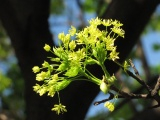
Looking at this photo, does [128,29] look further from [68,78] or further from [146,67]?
[146,67]

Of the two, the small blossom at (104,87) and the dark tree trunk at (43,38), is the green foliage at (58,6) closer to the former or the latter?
the dark tree trunk at (43,38)

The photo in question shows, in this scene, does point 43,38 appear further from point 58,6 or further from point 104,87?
point 58,6

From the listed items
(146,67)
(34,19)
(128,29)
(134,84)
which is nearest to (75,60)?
(128,29)

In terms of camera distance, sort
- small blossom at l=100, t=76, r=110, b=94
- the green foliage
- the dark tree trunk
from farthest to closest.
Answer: the green foliage, the dark tree trunk, small blossom at l=100, t=76, r=110, b=94

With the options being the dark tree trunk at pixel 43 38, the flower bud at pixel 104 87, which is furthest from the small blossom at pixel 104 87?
the dark tree trunk at pixel 43 38

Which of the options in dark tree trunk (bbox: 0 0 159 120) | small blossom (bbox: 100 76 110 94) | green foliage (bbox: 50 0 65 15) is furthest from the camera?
green foliage (bbox: 50 0 65 15)

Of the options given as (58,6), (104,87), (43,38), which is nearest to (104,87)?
(104,87)

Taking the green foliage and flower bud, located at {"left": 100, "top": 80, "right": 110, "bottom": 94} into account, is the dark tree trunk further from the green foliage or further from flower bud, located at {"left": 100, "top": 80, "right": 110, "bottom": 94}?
the green foliage

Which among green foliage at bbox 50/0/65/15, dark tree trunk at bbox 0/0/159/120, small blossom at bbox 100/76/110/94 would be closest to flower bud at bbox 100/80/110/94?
small blossom at bbox 100/76/110/94
